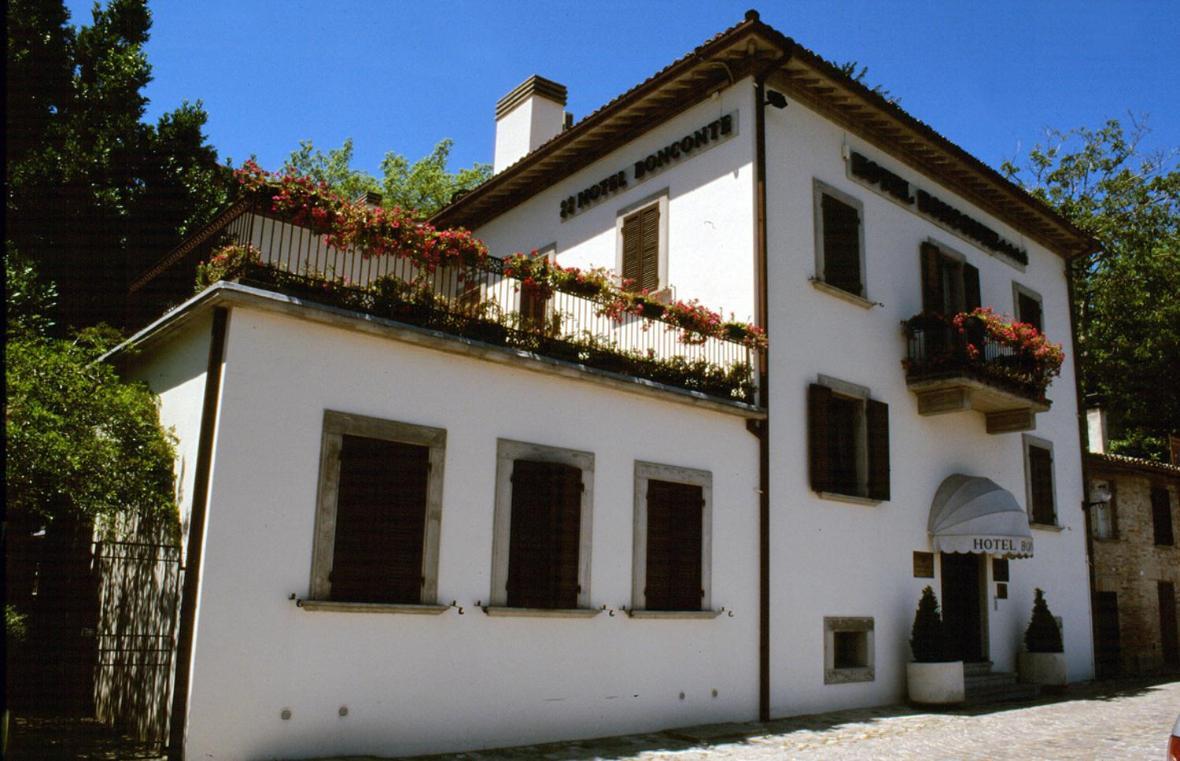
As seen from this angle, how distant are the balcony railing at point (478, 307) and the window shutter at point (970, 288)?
6.31m

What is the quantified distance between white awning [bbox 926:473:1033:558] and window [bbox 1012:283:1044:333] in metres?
4.83

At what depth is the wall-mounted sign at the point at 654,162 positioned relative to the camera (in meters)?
14.4

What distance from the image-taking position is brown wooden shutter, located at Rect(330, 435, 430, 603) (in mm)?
9422

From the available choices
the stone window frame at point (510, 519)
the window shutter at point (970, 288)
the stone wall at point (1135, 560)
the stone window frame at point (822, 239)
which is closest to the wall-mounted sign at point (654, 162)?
the stone window frame at point (822, 239)

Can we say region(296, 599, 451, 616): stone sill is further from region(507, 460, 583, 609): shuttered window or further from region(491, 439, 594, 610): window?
region(507, 460, 583, 609): shuttered window

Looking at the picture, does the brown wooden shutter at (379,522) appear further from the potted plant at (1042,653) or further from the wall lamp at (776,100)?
the potted plant at (1042,653)

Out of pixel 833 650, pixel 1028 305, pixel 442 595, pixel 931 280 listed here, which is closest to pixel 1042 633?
pixel 833 650

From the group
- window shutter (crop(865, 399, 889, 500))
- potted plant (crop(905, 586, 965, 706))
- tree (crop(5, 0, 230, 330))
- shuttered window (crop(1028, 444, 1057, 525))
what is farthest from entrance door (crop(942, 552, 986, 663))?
tree (crop(5, 0, 230, 330))

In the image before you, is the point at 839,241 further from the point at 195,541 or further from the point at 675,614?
the point at 195,541

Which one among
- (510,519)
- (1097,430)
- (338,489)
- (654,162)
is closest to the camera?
(338,489)

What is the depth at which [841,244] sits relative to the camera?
49.7 feet

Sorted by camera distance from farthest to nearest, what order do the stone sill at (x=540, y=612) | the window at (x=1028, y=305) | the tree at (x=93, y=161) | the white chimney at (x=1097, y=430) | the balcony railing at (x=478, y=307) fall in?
the white chimney at (x=1097, y=430) → the window at (x=1028, y=305) → the tree at (x=93, y=161) → the stone sill at (x=540, y=612) → the balcony railing at (x=478, y=307)

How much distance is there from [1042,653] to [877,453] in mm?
4949

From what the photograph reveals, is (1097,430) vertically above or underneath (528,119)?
underneath
